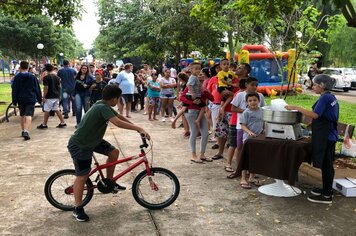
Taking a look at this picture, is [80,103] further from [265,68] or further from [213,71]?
[265,68]

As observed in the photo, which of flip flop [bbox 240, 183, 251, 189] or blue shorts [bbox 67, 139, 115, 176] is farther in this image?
flip flop [bbox 240, 183, 251, 189]

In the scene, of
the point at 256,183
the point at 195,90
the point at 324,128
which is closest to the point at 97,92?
the point at 195,90

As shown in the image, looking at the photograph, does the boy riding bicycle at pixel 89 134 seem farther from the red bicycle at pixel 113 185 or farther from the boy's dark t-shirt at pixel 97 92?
the boy's dark t-shirt at pixel 97 92

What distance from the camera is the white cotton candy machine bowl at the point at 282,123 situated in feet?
17.5

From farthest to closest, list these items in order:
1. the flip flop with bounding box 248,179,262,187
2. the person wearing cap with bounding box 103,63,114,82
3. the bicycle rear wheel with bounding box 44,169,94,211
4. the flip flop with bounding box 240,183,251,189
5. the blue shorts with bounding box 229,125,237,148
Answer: the person wearing cap with bounding box 103,63,114,82
the blue shorts with bounding box 229,125,237,148
the flip flop with bounding box 248,179,262,187
the flip flop with bounding box 240,183,251,189
the bicycle rear wheel with bounding box 44,169,94,211

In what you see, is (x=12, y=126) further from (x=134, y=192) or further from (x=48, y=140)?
(x=134, y=192)

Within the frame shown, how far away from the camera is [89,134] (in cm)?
452

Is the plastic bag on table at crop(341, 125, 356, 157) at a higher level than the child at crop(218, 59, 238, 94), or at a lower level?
lower

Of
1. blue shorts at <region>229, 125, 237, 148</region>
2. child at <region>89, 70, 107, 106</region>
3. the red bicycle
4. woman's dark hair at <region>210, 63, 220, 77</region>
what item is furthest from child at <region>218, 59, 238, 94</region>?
child at <region>89, 70, 107, 106</region>

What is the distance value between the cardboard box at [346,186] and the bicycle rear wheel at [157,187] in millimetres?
2319

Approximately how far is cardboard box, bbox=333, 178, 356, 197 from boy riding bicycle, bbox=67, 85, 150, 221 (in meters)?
2.89

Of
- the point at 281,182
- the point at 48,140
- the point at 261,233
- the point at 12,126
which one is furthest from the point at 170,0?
the point at 261,233

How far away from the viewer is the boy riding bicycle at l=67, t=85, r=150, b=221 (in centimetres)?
448

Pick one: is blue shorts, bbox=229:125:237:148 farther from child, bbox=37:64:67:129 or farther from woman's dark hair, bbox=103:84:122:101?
child, bbox=37:64:67:129
